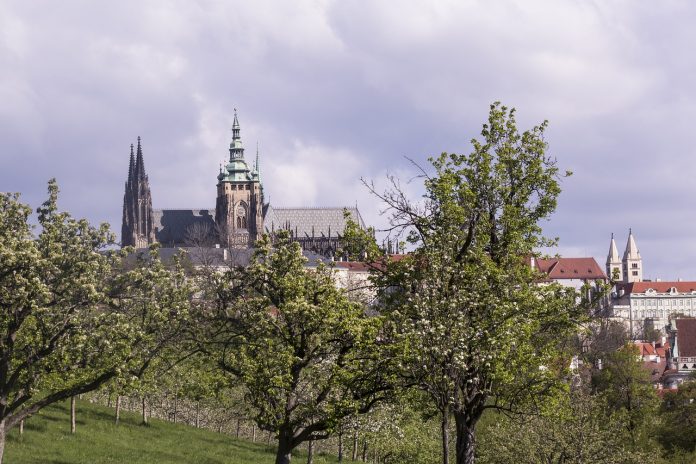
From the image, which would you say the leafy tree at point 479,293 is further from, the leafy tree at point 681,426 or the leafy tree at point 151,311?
the leafy tree at point 681,426

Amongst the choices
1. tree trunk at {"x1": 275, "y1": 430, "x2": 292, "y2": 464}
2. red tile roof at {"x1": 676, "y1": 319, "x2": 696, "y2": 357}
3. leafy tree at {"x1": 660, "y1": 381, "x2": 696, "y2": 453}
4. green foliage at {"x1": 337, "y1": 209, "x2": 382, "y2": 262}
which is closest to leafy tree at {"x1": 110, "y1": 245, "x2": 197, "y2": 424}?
tree trunk at {"x1": 275, "y1": 430, "x2": 292, "y2": 464}

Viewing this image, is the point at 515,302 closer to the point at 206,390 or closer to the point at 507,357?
the point at 507,357

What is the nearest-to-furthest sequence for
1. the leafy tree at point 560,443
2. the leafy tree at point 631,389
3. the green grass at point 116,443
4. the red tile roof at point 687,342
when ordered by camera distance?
the green grass at point 116,443, the leafy tree at point 560,443, the leafy tree at point 631,389, the red tile roof at point 687,342

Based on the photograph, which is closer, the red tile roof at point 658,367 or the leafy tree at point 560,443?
the leafy tree at point 560,443

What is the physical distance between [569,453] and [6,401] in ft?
72.2

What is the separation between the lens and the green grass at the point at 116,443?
3902 centimetres

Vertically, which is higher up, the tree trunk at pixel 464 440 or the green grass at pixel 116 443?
the tree trunk at pixel 464 440

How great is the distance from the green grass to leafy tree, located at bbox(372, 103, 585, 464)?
50.7ft

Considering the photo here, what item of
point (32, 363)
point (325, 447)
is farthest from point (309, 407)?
point (325, 447)

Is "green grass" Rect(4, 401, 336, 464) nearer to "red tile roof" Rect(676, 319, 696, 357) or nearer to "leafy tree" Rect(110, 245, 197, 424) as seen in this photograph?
"leafy tree" Rect(110, 245, 197, 424)

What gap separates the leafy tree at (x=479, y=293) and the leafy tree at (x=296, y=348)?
1.63 m

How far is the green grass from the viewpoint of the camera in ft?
128

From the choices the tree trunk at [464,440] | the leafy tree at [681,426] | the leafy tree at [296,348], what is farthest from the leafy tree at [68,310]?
the leafy tree at [681,426]

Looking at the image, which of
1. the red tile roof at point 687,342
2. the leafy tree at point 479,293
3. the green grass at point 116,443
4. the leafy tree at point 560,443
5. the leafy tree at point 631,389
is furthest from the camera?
the red tile roof at point 687,342
